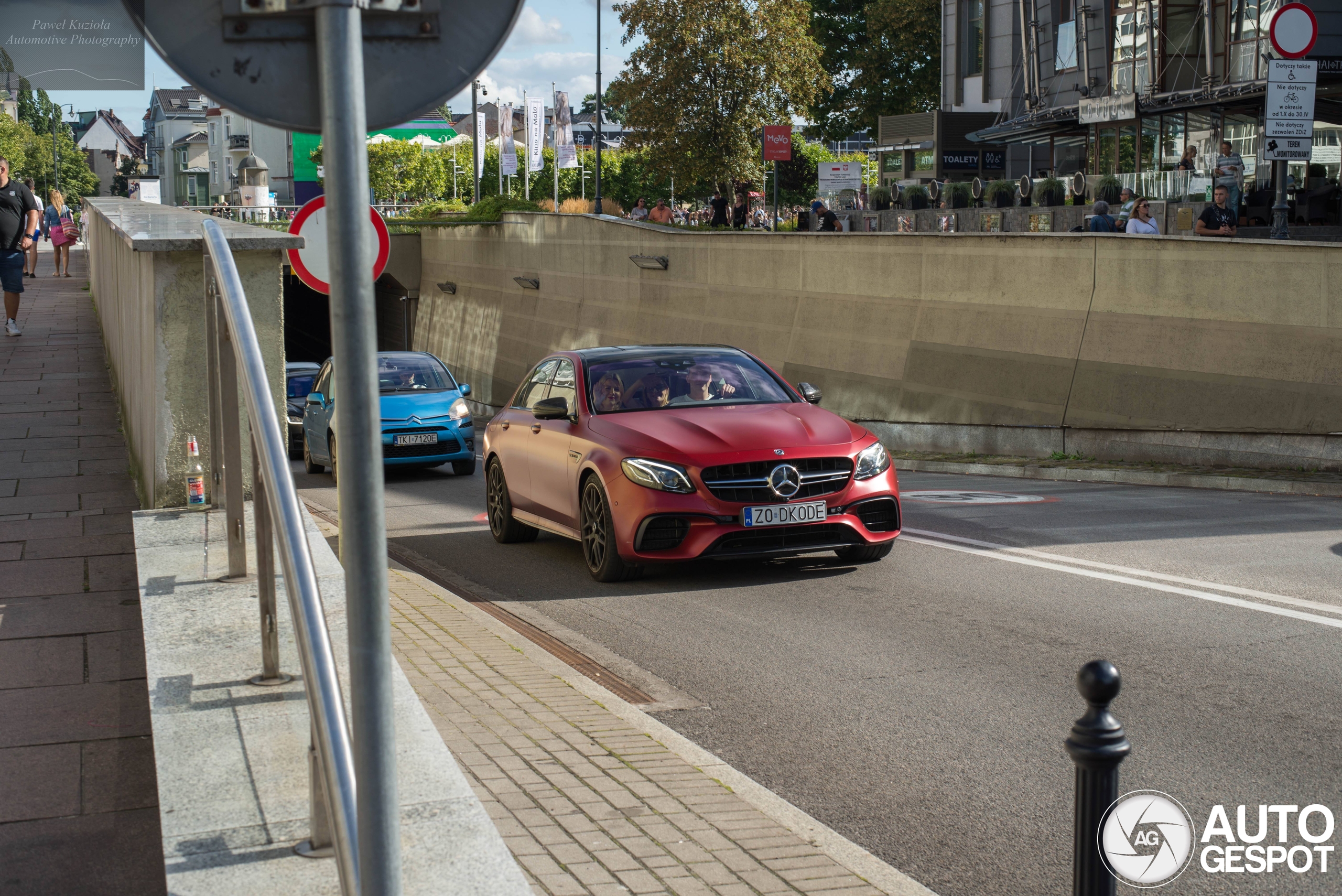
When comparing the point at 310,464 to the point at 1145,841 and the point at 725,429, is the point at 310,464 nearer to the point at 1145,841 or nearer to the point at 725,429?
the point at 725,429

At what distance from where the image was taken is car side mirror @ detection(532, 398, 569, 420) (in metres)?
10.5

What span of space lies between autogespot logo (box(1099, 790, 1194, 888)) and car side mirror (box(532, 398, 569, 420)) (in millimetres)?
6451

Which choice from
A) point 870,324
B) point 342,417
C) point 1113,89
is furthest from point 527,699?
point 1113,89

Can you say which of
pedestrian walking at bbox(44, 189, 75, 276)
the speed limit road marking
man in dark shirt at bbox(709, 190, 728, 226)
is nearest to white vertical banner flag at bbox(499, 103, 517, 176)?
man in dark shirt at bbox(709, 190, 728, 226)

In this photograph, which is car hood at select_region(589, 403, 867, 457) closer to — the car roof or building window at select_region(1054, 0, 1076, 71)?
the car roof

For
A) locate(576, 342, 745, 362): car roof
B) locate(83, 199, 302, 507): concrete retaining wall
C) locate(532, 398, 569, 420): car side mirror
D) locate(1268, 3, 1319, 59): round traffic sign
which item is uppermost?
locate(1268, 3, 1319, 59): round traffic sign

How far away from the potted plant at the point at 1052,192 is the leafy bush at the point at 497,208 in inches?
634

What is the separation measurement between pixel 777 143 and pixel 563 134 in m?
17.0

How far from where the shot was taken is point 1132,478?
16.4m

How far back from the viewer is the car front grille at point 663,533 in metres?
9.42

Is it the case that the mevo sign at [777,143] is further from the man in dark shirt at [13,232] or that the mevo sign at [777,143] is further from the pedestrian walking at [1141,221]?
the man in dark shirt at [13,232]

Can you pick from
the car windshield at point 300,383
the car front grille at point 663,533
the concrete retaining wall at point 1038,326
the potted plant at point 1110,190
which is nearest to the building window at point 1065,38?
the potted plant at point 1110,190

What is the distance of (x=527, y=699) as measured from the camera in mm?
6172

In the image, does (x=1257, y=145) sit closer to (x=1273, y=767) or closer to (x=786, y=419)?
(x=786, y=419)
